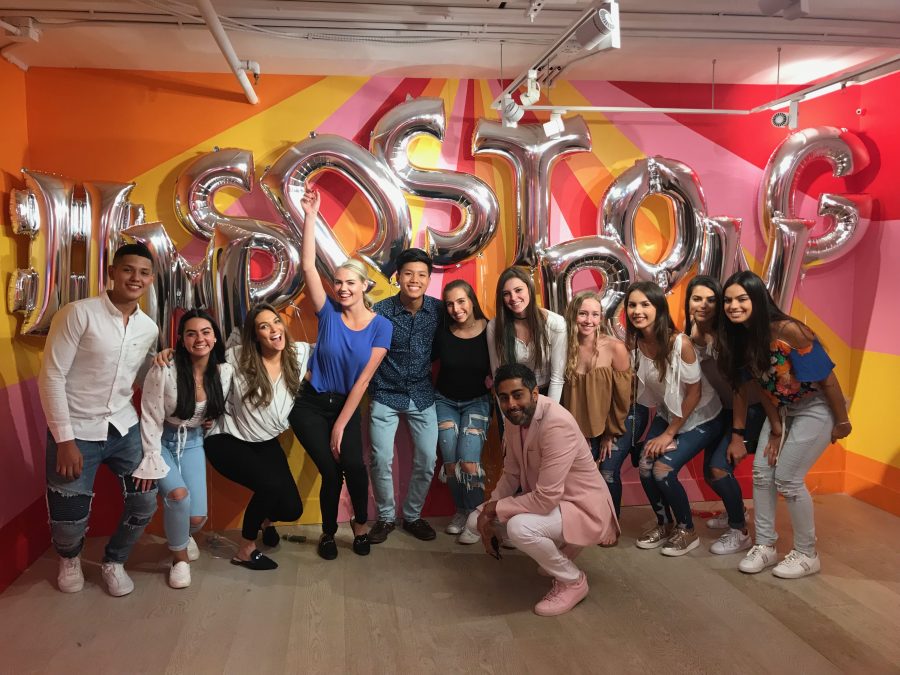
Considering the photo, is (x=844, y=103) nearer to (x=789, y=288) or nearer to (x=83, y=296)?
(x=789, y=288)

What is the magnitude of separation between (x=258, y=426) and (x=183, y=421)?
324 mm

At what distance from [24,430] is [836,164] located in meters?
4.55

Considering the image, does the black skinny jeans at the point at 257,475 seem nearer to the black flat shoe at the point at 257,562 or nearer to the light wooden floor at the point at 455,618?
the black flat shoe at the point at 257,562

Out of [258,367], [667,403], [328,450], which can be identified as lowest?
[328,450]

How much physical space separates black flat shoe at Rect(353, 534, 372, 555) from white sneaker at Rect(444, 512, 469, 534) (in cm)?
47

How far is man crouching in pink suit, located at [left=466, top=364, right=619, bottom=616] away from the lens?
2701 millimetres

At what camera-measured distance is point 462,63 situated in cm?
365

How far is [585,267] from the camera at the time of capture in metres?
3.76

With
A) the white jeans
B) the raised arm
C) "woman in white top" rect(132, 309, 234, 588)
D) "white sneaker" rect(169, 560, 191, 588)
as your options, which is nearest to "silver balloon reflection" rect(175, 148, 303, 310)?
the raised arm

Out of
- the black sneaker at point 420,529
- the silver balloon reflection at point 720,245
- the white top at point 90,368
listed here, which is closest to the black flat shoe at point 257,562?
the black sneaker at point 420,529

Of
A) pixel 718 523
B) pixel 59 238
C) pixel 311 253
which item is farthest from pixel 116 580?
pixel 718 523

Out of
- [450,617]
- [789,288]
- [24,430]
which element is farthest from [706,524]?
[24,430]

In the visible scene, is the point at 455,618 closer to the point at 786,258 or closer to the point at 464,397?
the point at 464,397

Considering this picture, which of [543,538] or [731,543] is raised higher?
[543,538]
